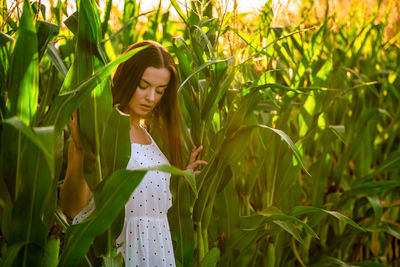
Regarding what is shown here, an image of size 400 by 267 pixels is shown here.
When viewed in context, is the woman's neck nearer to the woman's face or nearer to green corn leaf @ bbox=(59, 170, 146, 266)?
the woman's face

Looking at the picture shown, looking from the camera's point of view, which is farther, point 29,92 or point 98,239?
point 98,239

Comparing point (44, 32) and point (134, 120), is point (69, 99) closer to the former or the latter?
point (44, 32)

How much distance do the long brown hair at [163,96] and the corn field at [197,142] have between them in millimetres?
24

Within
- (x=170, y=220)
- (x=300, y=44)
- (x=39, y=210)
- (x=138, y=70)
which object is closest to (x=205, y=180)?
(x=170, y=220)

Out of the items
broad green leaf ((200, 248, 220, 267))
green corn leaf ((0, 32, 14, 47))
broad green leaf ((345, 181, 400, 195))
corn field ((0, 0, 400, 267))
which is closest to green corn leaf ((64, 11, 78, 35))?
corn field ((0, 0, 400, 267))

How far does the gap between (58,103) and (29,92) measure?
1.4 inches

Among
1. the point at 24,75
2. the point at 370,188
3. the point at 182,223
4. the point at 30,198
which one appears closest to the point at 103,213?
the point at 30,198

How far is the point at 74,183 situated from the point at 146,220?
14 cm

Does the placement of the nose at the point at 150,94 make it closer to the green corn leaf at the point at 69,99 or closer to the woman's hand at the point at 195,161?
the woman's hand at the point at 195,161

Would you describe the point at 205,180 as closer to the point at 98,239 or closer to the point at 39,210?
the point at 98,239

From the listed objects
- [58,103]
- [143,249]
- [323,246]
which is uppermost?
[58,103]

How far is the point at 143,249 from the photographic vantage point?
0.81m

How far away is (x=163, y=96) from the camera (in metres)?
0.90

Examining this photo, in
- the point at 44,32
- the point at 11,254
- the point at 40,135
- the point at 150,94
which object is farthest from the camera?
the point at 150,94
